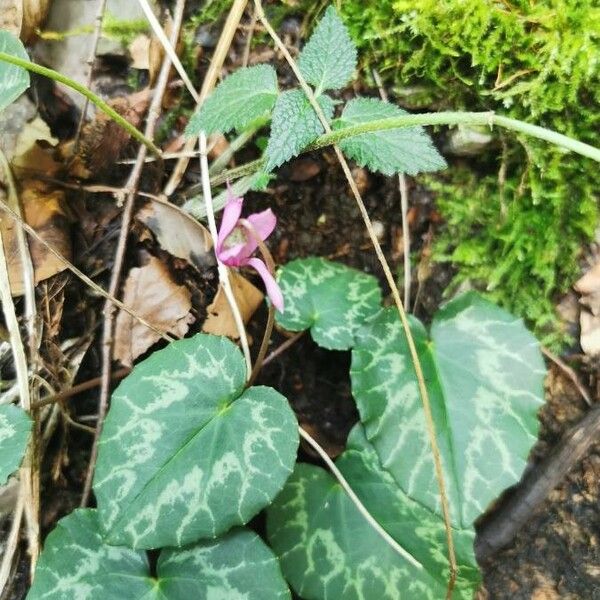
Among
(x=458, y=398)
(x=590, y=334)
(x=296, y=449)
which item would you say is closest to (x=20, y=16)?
(x=296, y=449)

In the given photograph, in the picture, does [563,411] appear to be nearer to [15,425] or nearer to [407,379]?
[407,379]

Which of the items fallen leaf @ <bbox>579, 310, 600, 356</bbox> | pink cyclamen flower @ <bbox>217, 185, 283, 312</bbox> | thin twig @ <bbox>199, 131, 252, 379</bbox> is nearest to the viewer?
pink cyclamen flower @ <bbox>217, 185, 283, 312</bbox>

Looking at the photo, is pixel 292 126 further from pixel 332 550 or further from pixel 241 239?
pixel 332 550

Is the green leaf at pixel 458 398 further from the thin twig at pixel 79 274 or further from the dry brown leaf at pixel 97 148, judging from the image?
the dry brown leaf at pixel 97 148

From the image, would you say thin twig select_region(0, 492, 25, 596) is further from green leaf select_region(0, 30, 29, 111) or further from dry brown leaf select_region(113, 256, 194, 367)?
green leaf select_region(0, 30, 29, 111)

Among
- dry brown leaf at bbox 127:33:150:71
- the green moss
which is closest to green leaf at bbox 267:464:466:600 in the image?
the green moss
